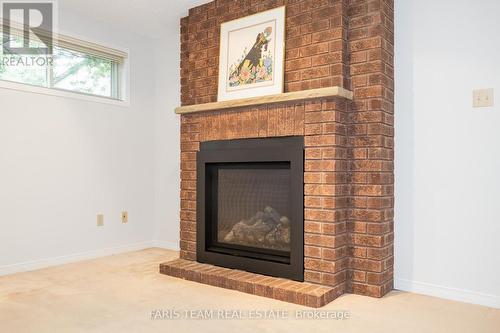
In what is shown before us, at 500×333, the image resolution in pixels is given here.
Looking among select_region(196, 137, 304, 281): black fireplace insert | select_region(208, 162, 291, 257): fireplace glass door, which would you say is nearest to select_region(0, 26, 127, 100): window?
select_region(196, 137, 304, 281): black fireplace insert

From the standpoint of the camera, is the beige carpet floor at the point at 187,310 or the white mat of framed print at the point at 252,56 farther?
the white mat of framed print at the point at 252,56

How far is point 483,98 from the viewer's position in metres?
2.44

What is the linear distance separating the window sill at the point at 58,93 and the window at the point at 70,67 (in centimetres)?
5

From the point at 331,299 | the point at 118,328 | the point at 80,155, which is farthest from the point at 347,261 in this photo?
the point at 80,155

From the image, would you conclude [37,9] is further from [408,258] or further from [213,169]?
[408,258]

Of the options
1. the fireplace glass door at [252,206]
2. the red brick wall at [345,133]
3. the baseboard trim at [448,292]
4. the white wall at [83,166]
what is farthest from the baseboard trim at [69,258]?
the baseboard trim at [448,292]

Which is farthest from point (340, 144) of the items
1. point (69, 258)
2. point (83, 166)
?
point (69, 258)

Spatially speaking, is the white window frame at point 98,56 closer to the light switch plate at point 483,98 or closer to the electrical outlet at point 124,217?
the electrical outlet at point 124,217

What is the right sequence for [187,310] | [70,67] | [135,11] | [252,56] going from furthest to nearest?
[70,67] < [135,11] < [252,56] < [187,310]

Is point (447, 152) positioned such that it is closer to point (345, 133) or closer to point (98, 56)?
point (345, 133)

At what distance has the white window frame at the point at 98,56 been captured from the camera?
3283mm

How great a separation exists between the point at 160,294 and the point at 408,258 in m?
1.63

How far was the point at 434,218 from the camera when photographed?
8.55 feet

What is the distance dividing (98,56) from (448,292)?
137 inches
